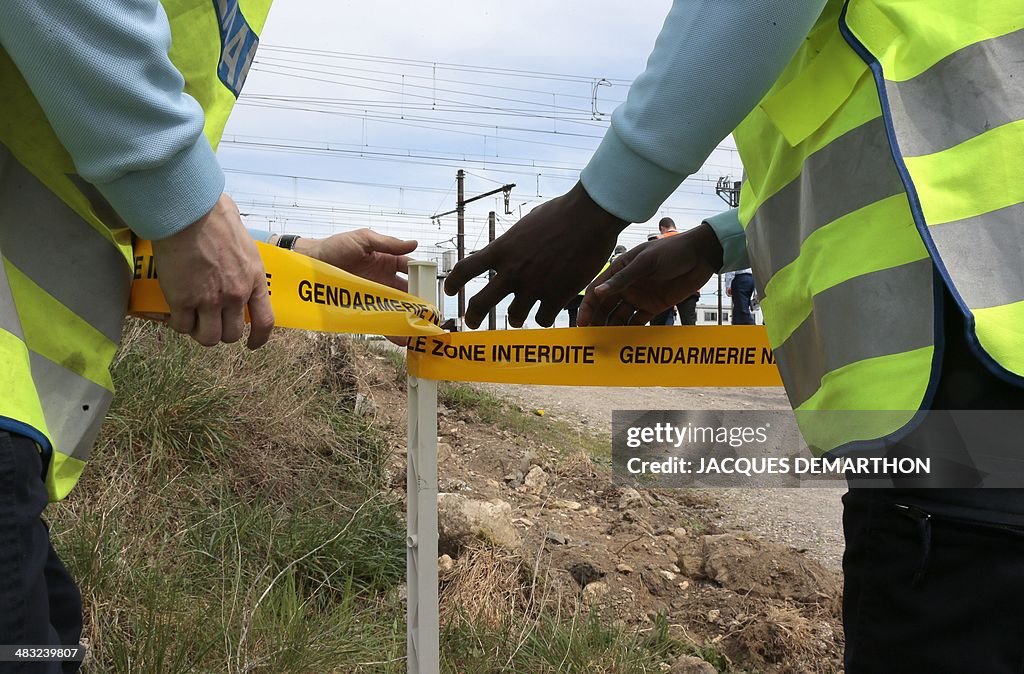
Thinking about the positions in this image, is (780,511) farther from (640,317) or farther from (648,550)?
(640,317)

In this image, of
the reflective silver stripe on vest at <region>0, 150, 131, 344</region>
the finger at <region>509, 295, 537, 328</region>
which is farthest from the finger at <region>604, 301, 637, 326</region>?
the reflective silver stripe on vest at <region>0, 150, 131, 344</region>

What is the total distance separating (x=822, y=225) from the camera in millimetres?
1173

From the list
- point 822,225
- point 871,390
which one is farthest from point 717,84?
point 871,390

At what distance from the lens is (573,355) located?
228 centimetres

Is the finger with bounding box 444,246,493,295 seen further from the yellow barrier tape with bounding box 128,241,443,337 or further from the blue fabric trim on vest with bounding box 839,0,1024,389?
the blue fabric trim on vest with bounding box 839,0,1024,389

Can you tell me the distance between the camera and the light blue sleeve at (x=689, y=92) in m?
1.14

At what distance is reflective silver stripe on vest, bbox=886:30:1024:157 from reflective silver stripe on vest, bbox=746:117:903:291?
0.04m

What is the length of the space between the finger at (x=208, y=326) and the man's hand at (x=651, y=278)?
1040mm

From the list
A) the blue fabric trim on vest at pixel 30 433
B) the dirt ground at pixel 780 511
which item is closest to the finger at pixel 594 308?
the blue fabric trim on vest at pixel 30 433

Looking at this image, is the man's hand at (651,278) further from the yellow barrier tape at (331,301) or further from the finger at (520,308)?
the yellow barrier tape at (331,301)

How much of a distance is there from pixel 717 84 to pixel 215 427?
11.2ft

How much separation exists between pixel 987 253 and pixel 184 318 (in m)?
1.24

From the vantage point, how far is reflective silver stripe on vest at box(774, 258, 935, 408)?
104cm

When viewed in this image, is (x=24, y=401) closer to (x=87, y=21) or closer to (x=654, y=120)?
(x=87, y=21)
